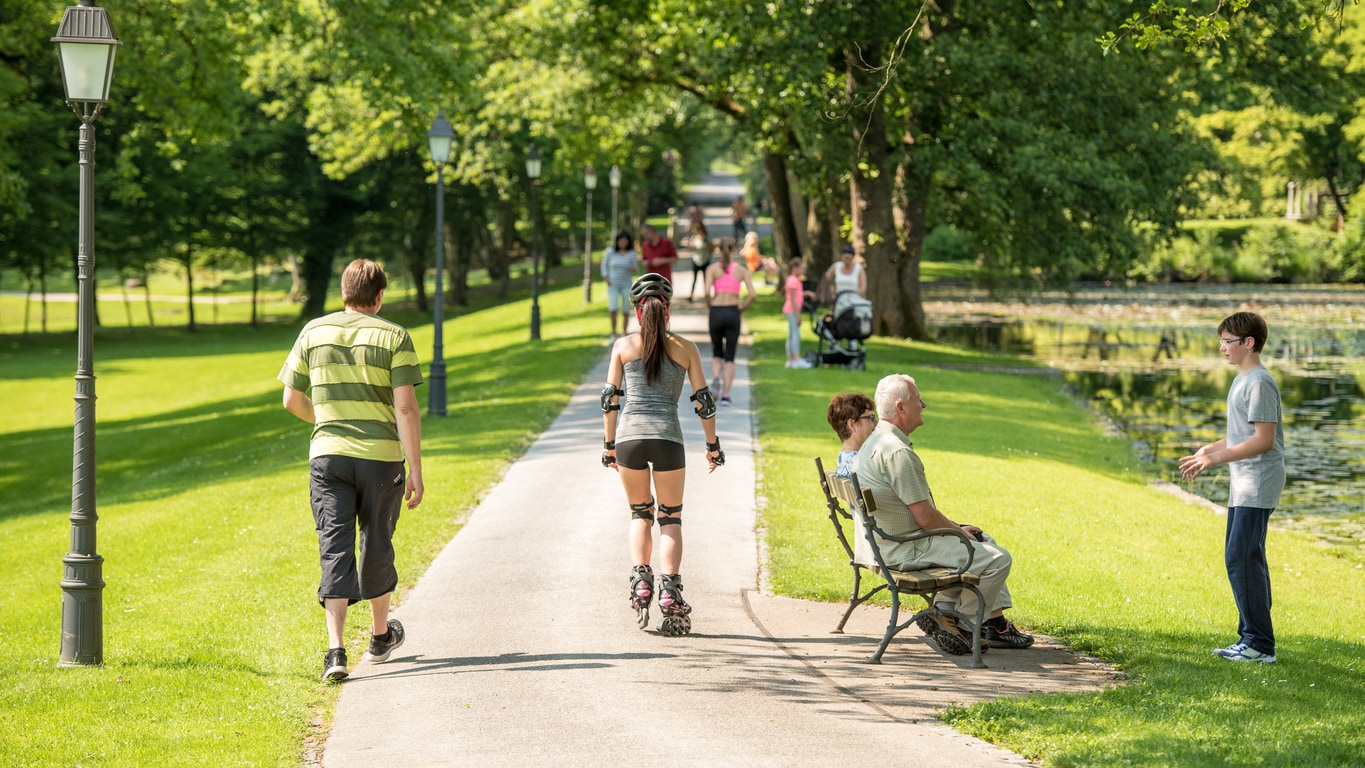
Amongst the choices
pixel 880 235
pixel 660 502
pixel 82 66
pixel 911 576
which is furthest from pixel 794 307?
pixel 82 66

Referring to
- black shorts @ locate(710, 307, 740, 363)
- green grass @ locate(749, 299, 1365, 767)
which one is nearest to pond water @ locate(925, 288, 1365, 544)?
green grass @ locate(749, 299, 1365, 767)

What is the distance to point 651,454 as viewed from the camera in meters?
8.02

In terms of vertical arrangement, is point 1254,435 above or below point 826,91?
below

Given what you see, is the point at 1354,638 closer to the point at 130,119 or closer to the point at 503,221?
the point at 130,119

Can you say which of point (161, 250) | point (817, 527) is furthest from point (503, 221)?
point (817, 527)

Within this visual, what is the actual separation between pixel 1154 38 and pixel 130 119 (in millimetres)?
44844

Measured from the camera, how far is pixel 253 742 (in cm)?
629

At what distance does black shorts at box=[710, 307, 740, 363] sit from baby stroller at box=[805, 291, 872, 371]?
4008 mm

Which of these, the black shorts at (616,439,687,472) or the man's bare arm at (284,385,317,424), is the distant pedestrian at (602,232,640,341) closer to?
the black shorts at (616,439,687,472)

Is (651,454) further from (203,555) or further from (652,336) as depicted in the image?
(203,555)

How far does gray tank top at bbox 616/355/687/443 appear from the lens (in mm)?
8000

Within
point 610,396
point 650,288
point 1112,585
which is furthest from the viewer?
point 1112,585

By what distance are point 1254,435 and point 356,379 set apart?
467 cm

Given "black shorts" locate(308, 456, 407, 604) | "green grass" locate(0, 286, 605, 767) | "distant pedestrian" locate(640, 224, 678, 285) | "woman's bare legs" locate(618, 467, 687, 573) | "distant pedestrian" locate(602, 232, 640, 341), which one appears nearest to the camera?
"green grass" locate(0, 286, 605, 767)
